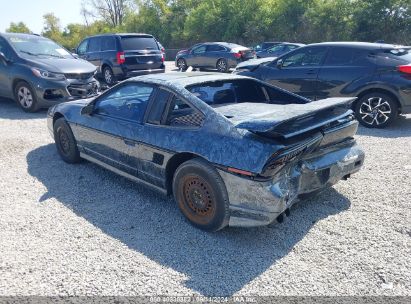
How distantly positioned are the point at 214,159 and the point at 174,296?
1.18 m

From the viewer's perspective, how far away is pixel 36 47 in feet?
29.5

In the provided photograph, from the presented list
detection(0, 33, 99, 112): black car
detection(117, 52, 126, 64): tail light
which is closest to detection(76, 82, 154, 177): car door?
detection(0, 33, 99, 112): black car

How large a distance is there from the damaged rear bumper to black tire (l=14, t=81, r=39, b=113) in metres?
6.74

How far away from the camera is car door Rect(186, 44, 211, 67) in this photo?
17938mm

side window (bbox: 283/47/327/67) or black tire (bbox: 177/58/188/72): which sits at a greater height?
side window (bbox: 283/47/327/67)

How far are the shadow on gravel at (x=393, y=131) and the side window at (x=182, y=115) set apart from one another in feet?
14.2

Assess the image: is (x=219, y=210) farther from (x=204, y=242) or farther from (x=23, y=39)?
(x=23, y=39)

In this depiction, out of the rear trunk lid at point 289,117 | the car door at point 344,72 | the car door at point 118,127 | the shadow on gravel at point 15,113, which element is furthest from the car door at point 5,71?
the car door at point 344,72

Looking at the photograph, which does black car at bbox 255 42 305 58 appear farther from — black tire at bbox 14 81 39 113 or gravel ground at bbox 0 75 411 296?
gravel ground at bbox 0 75 411 296

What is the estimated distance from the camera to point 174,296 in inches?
103

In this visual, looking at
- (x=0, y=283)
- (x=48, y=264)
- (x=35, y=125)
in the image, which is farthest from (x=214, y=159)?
(x=35, y=125)

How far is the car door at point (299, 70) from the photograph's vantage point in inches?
294

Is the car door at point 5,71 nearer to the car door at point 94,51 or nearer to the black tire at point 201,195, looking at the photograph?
the car door at point 94,51

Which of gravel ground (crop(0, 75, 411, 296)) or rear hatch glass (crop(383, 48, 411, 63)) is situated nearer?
gravel ground (crop(0, 75, 411, 296))
